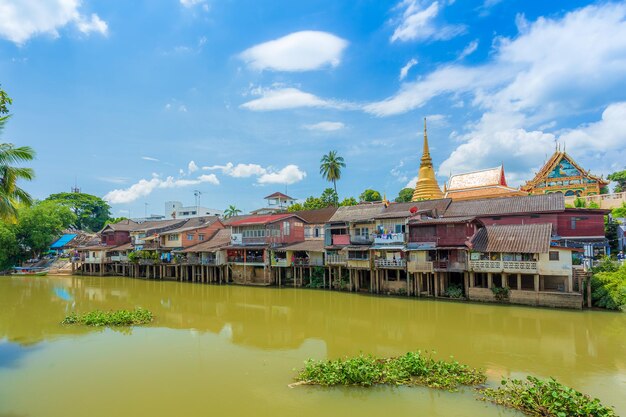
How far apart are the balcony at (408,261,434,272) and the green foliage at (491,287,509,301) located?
12.9 ft

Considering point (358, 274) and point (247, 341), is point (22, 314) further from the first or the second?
point (358, 274)

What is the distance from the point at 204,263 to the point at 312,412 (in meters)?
29.8

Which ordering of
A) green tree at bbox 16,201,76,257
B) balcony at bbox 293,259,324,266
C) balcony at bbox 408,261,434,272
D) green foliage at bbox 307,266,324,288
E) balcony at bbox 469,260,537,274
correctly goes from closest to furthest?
balcony at bbox 469,260,537,274 → balcony at bbox 408,261,434,272 → green foliage at bbox 307,266,324,288 → balcony at bbox 293,259,324,266 → green tree at bbox 16,201,76,257

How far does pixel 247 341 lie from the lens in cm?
1588

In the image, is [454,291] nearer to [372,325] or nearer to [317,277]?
[372,325]

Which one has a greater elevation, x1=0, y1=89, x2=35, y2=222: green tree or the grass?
x1=0, y1=89, x2=35, y2=222: green tree

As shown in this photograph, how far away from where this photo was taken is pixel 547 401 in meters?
8.62

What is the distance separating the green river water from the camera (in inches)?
377

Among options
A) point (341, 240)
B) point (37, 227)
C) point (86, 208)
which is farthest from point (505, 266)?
point (86, 208)

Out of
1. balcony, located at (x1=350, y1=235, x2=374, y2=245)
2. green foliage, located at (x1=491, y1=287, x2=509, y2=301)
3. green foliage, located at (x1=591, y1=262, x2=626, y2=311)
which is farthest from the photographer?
balcony, located at (x1=350, y1=235, x2=374, y2=245)

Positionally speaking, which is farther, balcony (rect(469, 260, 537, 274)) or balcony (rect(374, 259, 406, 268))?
balcony (rect(374, 259, 406, 268))

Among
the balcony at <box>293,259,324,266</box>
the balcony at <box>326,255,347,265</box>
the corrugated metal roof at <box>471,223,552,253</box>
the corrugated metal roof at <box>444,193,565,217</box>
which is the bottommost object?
the balcony at <box>293,259,324,266</box>

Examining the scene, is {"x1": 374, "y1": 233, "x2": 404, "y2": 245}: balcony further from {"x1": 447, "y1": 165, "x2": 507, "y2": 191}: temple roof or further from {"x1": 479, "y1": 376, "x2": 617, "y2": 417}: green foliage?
{"x1": 447, "y1": 165, "x2": 507, "y2": 191}: temple roof

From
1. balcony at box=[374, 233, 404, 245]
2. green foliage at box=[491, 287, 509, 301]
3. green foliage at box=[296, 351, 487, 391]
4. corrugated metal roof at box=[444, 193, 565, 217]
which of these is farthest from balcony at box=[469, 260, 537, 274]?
green foliage at box=[296, 351, 487, 391]
